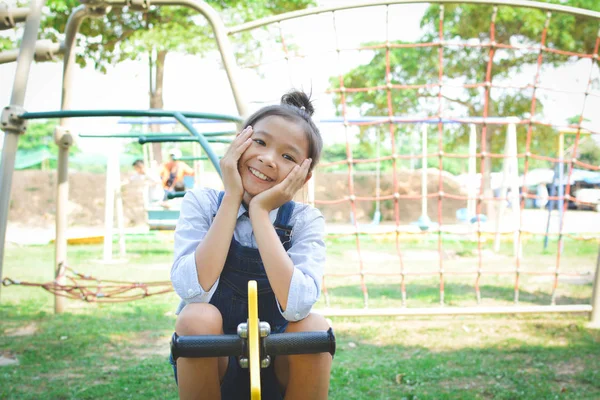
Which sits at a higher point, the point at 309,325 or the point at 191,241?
the point at 191,241

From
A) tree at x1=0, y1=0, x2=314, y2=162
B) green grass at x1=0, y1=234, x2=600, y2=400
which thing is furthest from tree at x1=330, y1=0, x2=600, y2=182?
green grass at x1=0, y1=234, x2=600, y2=400

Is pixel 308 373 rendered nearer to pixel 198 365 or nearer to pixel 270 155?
pixel 198 365

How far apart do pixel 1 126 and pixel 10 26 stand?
20.8 inches

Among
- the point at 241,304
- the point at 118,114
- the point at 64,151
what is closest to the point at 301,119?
the point at 241,304

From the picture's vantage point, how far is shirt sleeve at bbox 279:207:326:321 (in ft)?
4.91

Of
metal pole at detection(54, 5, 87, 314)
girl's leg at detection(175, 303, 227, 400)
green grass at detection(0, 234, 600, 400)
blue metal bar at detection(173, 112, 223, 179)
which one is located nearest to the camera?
girl's leg at detection(175, 303, 227, 400)

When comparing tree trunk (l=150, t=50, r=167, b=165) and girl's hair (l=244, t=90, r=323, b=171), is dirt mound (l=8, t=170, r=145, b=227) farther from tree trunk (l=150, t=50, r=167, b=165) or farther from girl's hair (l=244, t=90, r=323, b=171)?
girl's hair (l=244, t=90, r=323, b=171)

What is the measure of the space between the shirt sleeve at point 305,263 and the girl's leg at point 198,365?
190mm

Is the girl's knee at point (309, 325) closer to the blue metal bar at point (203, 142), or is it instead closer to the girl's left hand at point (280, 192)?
the girl's left hand at point (280, 192)

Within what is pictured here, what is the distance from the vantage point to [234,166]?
1623mm

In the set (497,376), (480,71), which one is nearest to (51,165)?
(480,71)

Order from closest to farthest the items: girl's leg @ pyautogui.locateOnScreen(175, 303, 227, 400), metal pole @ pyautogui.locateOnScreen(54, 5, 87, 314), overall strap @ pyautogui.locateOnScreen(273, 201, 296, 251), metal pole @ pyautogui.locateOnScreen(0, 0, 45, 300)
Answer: girl's leg @ pyautogui.locateOnScreen(175, 303, 227, 400)
overall strap @ pyautogui.locateOnScreen(273, 201, 296, 251)
metal pole @ pyautogui.locateOnScreen(0, 0, 45, 300)
metal pole @ pyautogui.locateOnScreen(54, 5, 87, 314)

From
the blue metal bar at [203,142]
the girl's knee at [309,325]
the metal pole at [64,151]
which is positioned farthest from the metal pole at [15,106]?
the girl's knee at [309,325]

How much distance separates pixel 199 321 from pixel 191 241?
0.25 m
